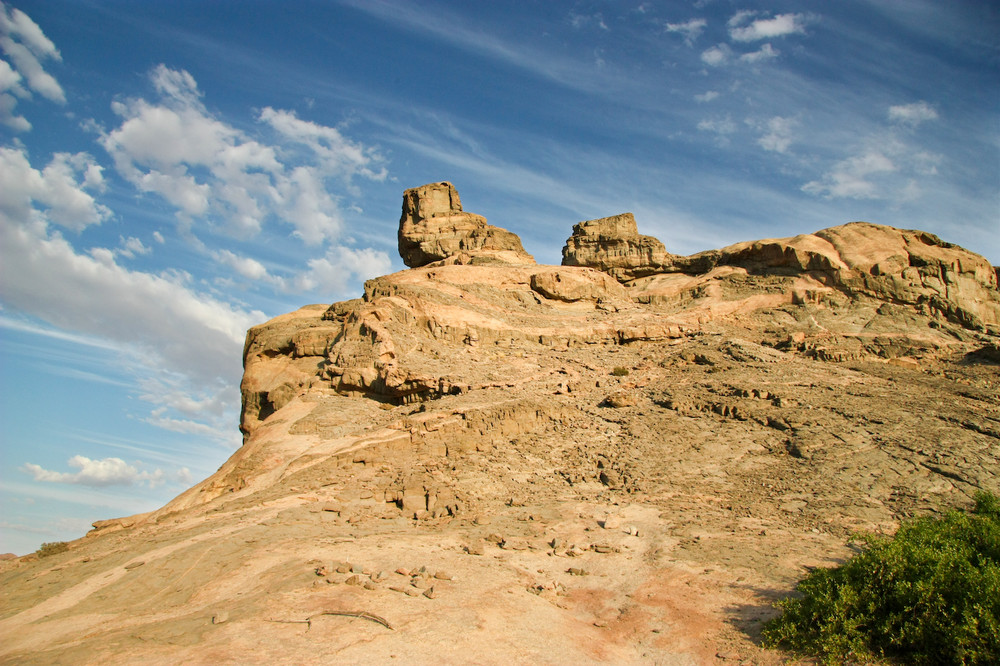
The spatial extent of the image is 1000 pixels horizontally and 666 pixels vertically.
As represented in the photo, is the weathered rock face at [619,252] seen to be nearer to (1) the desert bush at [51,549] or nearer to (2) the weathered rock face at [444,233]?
(2) the weathered rock face at [444,233]

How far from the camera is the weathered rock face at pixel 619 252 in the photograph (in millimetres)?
33062

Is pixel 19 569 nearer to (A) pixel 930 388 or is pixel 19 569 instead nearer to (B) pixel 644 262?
(A) pixel 930 388

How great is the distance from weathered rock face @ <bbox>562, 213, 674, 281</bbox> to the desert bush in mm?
25633

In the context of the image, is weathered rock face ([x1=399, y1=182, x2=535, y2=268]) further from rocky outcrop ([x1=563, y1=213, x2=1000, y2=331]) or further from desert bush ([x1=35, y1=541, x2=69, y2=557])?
desert bush ([x1=35, y1=541, x2=69, y2=557])

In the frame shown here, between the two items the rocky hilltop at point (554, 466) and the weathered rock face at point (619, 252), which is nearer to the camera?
the rocky hilltop at point (554, 466)

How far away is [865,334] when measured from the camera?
992 inches

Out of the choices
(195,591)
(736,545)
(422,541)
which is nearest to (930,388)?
(736,545)

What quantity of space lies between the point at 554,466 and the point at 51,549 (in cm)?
1199

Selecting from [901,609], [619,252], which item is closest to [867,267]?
[619,252]

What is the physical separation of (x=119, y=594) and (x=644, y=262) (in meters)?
28.0

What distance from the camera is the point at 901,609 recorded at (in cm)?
877

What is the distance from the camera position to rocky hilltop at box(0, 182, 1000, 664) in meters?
9.34

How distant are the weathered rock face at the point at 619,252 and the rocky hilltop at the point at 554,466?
216 centimetres

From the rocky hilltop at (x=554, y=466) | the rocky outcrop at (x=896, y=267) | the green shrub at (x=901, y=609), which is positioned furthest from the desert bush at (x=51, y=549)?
the rocky outcrop at (x=896, y=267)
